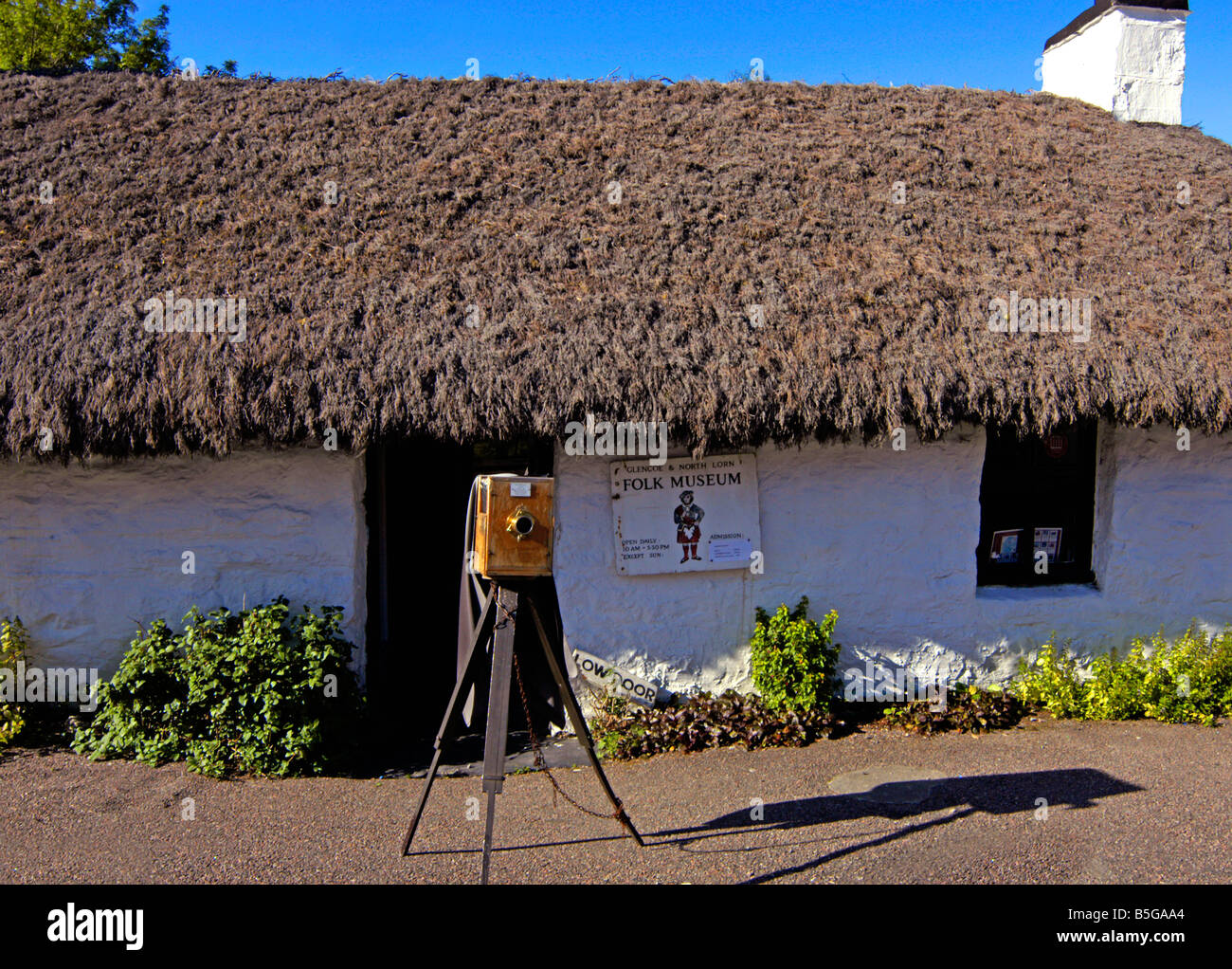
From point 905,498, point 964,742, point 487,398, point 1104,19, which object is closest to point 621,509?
point 487,398

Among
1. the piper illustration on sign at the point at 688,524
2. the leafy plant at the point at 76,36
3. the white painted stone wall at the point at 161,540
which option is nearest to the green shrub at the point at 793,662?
the piper illustration on sign at the point at 688,524

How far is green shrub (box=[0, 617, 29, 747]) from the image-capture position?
5.26m

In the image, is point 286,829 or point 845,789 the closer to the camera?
point 286,829

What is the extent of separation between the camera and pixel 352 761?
509 centimetres

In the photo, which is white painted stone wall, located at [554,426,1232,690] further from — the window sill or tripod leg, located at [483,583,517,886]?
tripod leg, located at [483,583,517,886]

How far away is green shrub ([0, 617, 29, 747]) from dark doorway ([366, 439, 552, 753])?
216 centimetres

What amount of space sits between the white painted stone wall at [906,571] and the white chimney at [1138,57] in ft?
14.1

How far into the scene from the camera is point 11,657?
17.6ft

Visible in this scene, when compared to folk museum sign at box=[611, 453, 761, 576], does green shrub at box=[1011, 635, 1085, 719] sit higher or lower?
lower

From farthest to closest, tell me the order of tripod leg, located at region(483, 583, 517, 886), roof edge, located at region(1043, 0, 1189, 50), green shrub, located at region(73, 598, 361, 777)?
roof edge, located at region(1043, 0, 1189, 50), green shrub, located at region(73, 598, 361, 777), tripod leg, located at region(483, 583, 517, 886)

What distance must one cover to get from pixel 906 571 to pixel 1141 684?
5.66 ft

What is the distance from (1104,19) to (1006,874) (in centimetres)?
827

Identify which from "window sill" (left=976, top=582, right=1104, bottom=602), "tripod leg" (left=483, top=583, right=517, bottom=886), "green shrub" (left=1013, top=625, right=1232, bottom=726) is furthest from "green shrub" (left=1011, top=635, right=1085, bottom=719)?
"tripod leg" (left=483, top=583, right=517, bottom=886)
